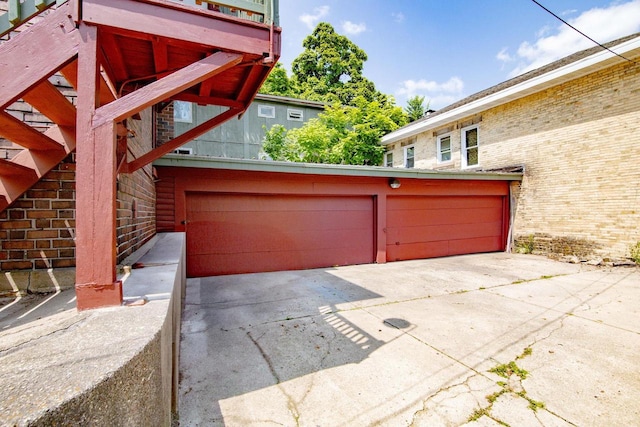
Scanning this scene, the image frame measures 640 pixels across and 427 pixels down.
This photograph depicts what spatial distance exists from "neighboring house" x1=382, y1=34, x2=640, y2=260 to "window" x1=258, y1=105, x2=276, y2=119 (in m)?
8.37

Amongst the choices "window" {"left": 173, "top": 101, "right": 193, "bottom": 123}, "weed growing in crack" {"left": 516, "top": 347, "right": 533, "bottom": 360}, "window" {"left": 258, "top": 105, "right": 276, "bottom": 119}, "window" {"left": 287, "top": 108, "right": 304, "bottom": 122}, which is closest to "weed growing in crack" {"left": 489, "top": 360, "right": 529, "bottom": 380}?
"weed growing in crack" {"left": 516, "top": 347, "right": 533, "bottom": 360}

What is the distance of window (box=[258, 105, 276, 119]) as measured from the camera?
13.6 meters

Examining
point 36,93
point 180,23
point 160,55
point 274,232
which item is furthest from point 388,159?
point 36,93

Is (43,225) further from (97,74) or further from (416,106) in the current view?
(416,106)

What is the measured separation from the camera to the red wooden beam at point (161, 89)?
158 centimetres

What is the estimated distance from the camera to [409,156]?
499 inches

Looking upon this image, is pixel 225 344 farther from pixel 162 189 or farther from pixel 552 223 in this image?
pixel 552 223

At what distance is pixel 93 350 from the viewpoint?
3.43 feet

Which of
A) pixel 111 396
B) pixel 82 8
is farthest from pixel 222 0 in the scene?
pixel 111 396

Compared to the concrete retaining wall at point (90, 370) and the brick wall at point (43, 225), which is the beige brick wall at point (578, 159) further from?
the brick wall at point (43, 225)

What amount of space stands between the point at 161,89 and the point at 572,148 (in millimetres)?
9503

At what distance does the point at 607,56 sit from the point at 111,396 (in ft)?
32.9

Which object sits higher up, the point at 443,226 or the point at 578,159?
the point at 578,159

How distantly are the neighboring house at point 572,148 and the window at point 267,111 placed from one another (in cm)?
837
